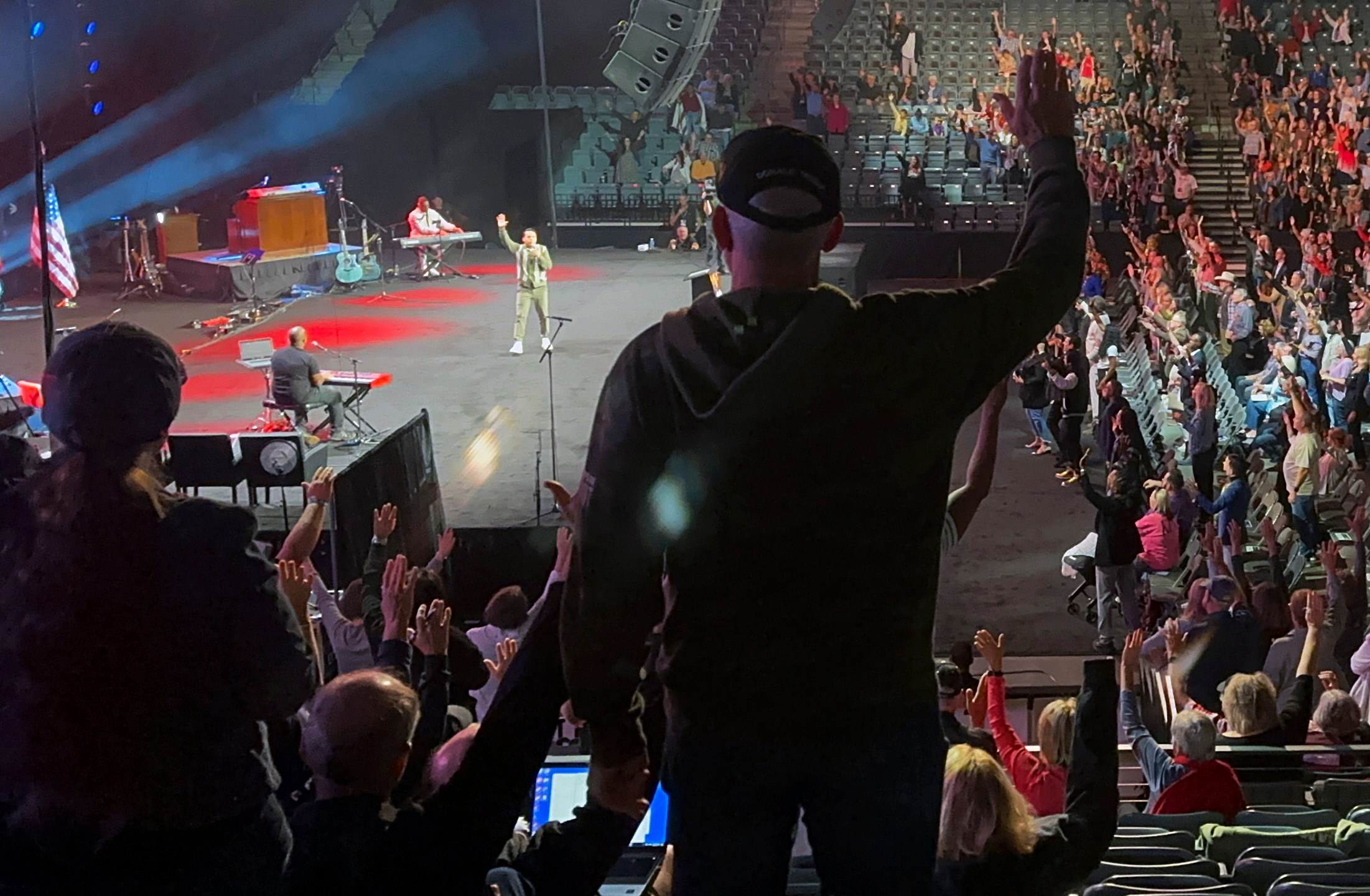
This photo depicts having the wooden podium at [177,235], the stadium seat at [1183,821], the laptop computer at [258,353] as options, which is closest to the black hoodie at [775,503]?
the stadium seat at [1183,821]

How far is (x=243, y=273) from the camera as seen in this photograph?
671 inches

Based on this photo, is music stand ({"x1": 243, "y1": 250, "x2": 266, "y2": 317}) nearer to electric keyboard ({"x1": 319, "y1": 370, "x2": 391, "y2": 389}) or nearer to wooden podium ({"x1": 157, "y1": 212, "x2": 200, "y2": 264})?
wooden podium ({"x1": 157, "y1": 212, "x2": 200, "y2": 264})

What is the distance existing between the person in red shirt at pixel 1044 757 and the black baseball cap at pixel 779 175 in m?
2.30

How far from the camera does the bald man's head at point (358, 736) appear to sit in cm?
189

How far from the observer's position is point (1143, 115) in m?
19.8

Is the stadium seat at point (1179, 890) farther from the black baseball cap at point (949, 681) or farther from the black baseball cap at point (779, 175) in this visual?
the black baseball cap at point (779, 175)

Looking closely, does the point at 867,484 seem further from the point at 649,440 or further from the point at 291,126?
the point at 291,126

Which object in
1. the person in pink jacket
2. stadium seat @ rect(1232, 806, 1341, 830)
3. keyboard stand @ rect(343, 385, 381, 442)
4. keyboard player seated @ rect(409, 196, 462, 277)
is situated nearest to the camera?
stadium seat @ rect(1232, 806, 1341, 830)

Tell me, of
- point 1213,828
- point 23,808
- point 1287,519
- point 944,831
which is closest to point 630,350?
point 23,808

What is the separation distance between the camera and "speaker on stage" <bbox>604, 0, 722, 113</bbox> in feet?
70.8

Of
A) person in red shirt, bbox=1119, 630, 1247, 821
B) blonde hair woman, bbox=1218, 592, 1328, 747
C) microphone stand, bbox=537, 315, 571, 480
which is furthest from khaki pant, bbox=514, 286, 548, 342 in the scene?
person in red shirt, bbox=1119, 630, 1247, 821

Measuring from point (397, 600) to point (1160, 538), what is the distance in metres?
6.57

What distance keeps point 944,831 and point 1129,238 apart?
1529 cm

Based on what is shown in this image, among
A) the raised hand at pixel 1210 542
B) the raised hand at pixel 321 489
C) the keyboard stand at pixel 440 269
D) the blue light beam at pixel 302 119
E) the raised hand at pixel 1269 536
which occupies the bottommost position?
the raised hand at pixel 1269 536
